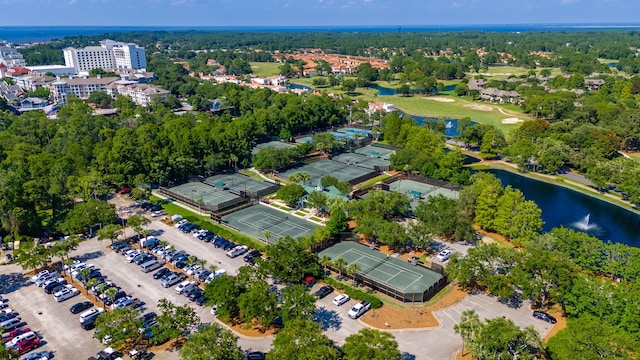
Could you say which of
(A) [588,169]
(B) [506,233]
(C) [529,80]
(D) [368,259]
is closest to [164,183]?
(D) [368,259]

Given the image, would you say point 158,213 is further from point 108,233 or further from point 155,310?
point 155,310

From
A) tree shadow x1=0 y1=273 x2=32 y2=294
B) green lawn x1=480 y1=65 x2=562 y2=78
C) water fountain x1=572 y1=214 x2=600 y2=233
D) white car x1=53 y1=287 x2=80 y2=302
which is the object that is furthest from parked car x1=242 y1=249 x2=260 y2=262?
green lawn x1=480 y1=65 x2=562 y2=78

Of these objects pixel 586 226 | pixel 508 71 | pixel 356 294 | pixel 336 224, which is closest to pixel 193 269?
pixel 336 224

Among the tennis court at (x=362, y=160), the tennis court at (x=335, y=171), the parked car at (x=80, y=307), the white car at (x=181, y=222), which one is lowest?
the parked car at (x=80, y=307)

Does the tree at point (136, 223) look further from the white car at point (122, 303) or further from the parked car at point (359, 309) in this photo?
the parked car at point (359, 309)

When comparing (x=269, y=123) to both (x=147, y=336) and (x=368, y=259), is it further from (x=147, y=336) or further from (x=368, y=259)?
(x=147, y=336)

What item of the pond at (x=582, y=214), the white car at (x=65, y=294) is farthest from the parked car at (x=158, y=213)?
the pond at (x=582, y=214)

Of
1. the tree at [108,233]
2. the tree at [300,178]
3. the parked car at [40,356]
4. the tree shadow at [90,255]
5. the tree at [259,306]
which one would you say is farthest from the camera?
the tree at [300,178]
